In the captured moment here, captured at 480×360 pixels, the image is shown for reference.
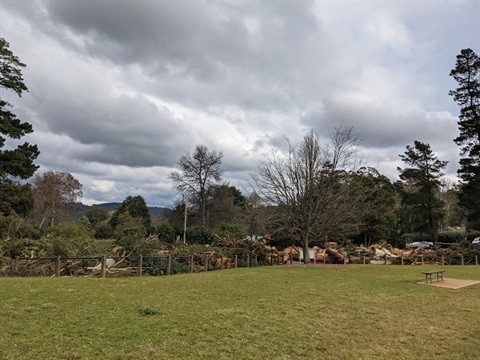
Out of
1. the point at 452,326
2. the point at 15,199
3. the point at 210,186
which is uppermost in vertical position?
the point at 210,186

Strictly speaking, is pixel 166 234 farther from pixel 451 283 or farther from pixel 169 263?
pixel 451 283

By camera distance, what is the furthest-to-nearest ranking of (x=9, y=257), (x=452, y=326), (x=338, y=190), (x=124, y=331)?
(x=338, y=190), (x=9, y=257), (x=452, y=326), (x=124, y=331)

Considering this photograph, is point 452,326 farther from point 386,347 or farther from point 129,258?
point 129,258

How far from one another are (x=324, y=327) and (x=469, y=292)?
718cm

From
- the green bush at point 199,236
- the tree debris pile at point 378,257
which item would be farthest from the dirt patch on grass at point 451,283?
the green bush at point 199,236

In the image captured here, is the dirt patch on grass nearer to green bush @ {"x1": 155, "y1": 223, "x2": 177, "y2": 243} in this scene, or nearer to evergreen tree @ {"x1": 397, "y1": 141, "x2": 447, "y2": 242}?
green bush @ {"x1": 155, "y1": 223, "x2": 177, "y2": 243}

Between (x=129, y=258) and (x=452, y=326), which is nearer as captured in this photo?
(x=452, y=326)

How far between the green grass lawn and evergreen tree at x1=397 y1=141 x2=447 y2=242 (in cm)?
3118

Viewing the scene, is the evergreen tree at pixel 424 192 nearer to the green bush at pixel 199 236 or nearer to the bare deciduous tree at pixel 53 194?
the green bush at pixel 199 236

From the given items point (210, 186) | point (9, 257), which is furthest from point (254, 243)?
point (210, 186)

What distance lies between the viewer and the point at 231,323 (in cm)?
674

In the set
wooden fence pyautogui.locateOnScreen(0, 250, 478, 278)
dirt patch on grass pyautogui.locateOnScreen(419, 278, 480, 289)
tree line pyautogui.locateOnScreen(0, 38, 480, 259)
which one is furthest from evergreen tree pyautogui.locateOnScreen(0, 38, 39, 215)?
dirt patch on grass pyautogui.locateOnScreen(419, 278, 480, 289)

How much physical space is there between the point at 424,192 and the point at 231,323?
38579mm

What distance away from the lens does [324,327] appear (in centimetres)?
677
